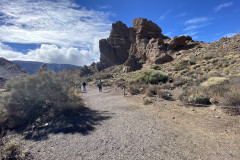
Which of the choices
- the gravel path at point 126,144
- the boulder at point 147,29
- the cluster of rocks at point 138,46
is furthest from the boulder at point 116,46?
the gravel path at point 126,144

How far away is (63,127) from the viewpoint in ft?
17.9

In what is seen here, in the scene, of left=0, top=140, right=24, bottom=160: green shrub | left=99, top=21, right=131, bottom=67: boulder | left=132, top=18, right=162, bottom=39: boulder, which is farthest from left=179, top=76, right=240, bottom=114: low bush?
left=99, top=21, right=131, bottom=67: boulder

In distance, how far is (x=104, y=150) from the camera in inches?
142

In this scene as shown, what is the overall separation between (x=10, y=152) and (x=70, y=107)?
399 centimetres

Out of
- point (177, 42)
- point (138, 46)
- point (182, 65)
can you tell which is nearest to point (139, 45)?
point (138, 46)

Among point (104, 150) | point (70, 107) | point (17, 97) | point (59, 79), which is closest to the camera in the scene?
point (104, 150)

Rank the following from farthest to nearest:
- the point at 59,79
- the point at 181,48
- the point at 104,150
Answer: the point at 181,48, the point at 59,79, the point at 104,150

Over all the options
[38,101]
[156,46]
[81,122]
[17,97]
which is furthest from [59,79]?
[156,46]

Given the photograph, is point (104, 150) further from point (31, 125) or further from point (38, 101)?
point (38, 101)

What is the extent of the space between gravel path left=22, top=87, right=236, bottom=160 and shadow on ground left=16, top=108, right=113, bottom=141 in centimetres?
11

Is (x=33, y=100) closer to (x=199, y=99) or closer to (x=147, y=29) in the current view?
(x=199, y=99)

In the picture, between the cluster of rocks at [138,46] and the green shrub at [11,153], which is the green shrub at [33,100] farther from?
the cluster of rocks at [138,46]

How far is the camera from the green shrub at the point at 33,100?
254 inches

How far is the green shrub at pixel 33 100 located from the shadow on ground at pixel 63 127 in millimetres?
716
